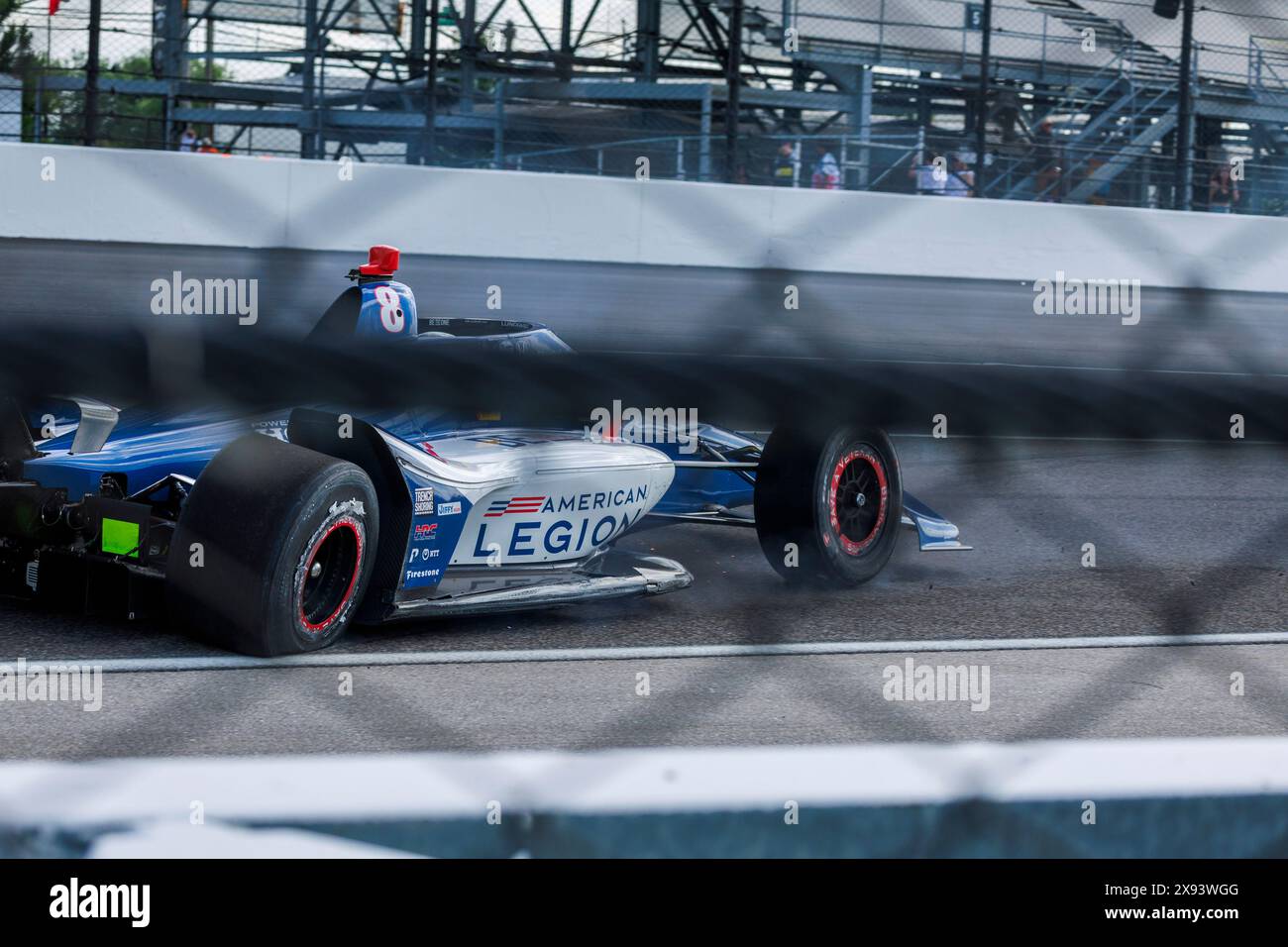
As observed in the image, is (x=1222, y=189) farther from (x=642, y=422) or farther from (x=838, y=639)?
(x=642, y=422)

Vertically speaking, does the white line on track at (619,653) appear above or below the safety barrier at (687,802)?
below

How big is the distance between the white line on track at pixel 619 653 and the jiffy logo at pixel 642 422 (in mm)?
1971

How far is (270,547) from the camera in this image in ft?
10.8

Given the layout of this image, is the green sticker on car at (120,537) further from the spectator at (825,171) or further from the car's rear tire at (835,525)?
the spectator at (825,171)

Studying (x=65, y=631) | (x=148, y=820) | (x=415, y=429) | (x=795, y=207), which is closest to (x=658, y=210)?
(x=795, y=207)

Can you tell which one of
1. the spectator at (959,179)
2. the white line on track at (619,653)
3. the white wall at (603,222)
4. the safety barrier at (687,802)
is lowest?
the white line on track at (619,653)

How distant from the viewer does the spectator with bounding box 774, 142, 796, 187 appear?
451 inches

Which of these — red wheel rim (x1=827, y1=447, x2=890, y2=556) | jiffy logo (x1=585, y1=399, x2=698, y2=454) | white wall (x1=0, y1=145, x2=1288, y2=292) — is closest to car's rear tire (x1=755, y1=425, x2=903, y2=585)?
red wheel rim (x1=827, y1=447, x2=890, y2=556)

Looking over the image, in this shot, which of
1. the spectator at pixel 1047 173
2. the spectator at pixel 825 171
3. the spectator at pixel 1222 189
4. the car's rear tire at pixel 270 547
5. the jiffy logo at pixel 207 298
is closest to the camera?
the jiffy logo at pixel 207 298

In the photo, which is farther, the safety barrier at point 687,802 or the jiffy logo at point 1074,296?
the jiffy logo at point 1074,296

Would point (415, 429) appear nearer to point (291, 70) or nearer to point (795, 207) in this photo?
point (795, 207)

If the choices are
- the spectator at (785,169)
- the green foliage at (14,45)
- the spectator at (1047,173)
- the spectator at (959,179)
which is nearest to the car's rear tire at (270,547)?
the green foliage at (14,45)
